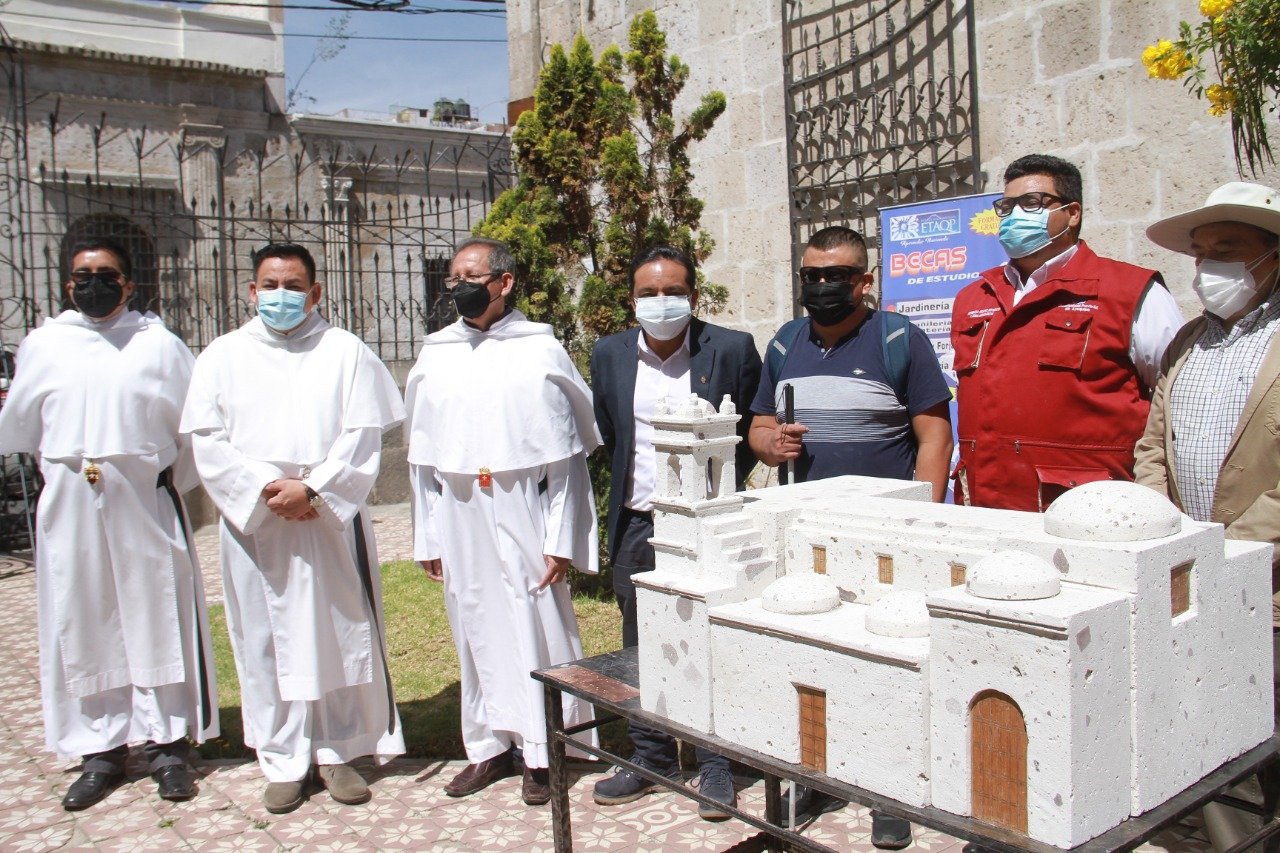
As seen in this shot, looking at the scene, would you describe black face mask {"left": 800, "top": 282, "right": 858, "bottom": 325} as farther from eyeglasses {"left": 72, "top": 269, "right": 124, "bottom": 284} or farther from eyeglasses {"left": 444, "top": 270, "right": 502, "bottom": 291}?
eyeglasses {"left": 72, "top": 269, "right": 124, "bottom": 284}

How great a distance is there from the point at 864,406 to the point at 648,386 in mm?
858

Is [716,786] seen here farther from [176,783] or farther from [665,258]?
[176,783]

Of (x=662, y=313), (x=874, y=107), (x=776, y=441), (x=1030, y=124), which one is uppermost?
(x=874, y=107)

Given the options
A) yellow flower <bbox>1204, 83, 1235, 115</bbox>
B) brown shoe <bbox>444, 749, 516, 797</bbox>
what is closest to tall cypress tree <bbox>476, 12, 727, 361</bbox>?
brown shoe <bbox>444, 749, 516, 797</bbox>

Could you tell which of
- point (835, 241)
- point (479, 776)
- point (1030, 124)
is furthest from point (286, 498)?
point (1030, 124)

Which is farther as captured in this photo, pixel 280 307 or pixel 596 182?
pixel 596 182

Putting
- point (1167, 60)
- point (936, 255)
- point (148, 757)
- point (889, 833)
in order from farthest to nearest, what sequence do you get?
1. point (936, 255)
2. point (148, 757)
3. point (889, 833)
4. point (1167, 60)

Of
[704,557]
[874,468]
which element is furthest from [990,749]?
[874,468]

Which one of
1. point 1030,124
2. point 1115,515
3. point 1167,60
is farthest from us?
point 1030,124

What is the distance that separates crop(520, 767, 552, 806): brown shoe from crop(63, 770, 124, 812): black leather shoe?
67.6 inches

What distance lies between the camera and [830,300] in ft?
12.2

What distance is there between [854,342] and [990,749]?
2104 mm

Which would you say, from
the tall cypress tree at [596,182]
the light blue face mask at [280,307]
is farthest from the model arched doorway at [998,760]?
the tall cypress tree at [596,182]

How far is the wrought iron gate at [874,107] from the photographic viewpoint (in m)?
6.30
